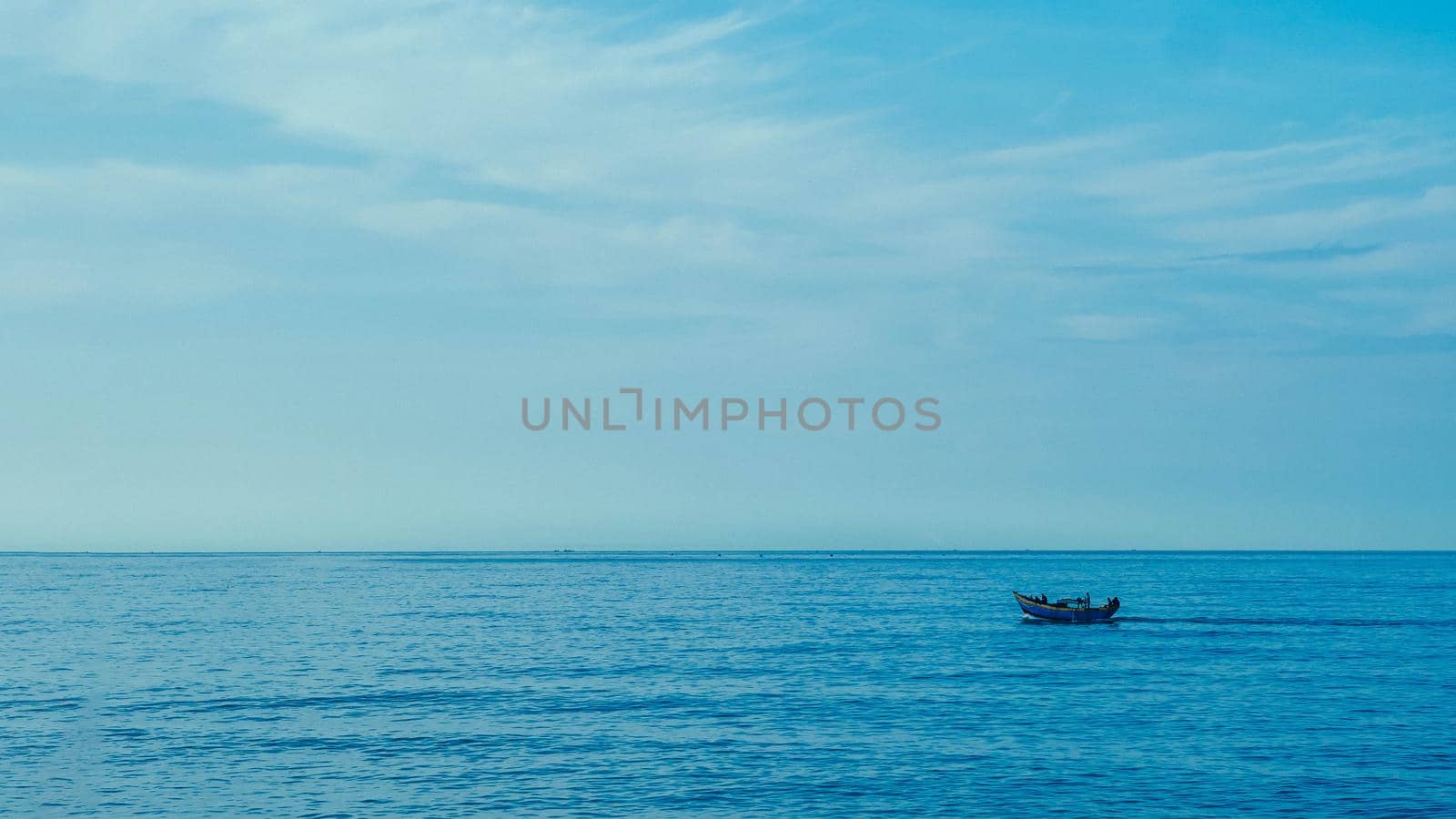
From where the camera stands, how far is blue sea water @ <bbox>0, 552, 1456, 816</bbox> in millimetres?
36781

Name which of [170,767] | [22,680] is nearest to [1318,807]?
[170,767]

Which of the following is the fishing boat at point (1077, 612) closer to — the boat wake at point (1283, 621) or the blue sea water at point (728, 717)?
the blue sea water at point (728, 717)

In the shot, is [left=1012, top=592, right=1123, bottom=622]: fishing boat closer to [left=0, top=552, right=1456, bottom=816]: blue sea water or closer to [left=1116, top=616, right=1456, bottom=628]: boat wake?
[left=0, top=552, right=1456, bottom=816]: blue sea water

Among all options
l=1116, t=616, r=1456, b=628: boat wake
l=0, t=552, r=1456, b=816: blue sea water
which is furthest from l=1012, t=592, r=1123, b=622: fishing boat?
l=1116, t=616, r=1456, b=628: boat wake

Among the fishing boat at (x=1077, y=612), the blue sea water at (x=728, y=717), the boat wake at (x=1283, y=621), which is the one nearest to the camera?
the blue sea water at (x=728, y=717)

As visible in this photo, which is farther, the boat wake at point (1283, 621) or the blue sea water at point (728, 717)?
the boat wake at point (1283, 621)

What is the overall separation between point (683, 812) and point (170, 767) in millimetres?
17624

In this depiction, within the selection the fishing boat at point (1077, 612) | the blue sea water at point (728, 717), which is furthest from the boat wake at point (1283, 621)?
the fishing boat at point (1077, 612)

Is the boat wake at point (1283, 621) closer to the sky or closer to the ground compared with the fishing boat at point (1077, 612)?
closer to the ground

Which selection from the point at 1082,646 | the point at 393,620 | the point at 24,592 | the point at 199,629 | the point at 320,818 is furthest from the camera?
the point at 24,592

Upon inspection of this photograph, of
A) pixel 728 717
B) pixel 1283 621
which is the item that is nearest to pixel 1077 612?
pixel 1283 621

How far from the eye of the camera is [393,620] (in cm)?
10144

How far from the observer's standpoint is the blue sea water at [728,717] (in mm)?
36781

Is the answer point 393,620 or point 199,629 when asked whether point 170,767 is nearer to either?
point 199,629
